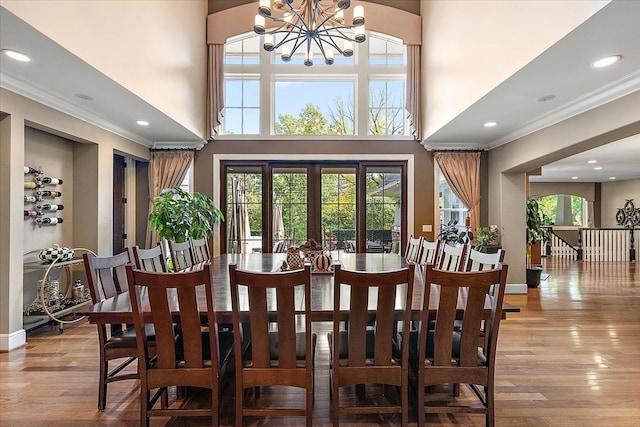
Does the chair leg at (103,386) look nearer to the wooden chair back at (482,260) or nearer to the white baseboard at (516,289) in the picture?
the wooden chair back at (482,260)

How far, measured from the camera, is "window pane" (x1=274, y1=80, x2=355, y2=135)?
20.7 feet

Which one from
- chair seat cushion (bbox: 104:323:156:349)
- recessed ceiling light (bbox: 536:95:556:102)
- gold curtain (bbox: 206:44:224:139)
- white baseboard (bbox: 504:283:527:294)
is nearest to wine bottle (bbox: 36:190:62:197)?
gold curtain (bbox: 206:44:224:139)

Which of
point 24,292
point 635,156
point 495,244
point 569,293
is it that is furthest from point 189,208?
point 635,156

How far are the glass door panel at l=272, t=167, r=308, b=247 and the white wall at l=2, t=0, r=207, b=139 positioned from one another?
1454mm

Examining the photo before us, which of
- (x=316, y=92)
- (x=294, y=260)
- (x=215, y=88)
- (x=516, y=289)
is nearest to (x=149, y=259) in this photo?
(x=294, y=260)

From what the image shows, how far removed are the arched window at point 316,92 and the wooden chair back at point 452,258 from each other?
3479 mm

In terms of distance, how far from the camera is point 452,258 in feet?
10.3

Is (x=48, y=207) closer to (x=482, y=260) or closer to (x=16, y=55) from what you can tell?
(x=16, y=55)

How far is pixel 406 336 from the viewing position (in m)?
1.96

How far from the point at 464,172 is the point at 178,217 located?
4.50m

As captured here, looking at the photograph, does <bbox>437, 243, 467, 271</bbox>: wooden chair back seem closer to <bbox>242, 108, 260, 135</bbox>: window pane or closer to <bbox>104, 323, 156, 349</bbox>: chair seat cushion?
<bbox>104, 323, 156, 349</bbox>: chair seat cushion

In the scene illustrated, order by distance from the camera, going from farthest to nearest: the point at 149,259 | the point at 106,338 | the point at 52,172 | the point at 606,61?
the point at 52,172 → the point at 149,259 → the point at 606,61 → the point at 106,338

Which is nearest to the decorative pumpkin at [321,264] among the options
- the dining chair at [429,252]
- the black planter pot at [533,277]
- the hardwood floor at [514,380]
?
the hardwood floor at [514,380]

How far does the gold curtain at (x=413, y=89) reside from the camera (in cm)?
594
